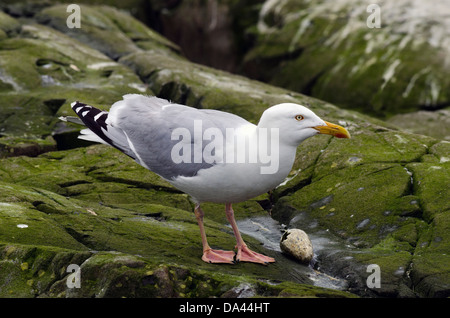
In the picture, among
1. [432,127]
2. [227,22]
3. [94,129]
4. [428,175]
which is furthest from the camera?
[227,22]

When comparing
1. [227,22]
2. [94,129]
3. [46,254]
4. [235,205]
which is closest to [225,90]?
[235,205]

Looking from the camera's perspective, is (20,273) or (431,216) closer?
(20,273)

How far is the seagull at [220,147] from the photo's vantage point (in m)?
4.81

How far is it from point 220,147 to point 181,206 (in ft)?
6.42

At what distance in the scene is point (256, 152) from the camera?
4797mm

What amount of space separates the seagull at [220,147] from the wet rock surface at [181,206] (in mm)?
565

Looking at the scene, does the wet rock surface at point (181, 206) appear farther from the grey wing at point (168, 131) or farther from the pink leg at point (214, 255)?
the grey wing at point (168, 131)

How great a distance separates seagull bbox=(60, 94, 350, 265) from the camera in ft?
15.8

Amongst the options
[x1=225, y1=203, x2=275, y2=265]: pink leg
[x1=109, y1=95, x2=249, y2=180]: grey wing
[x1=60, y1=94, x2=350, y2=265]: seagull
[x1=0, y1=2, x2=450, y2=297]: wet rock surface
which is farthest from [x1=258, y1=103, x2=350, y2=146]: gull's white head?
[x1=0, y1=2, x2=450, y2=297]: wet rock surface

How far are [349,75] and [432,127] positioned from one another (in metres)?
2.48

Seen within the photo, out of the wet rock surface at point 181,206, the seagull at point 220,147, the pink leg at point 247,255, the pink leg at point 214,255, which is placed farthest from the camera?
the pink leg at point 247,255

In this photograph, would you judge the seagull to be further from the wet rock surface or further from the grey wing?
the wet rock surface

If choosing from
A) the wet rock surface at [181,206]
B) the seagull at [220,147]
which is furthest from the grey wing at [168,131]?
the wet rock surface at [181,206]

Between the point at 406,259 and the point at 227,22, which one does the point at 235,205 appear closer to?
the point at 406,259
